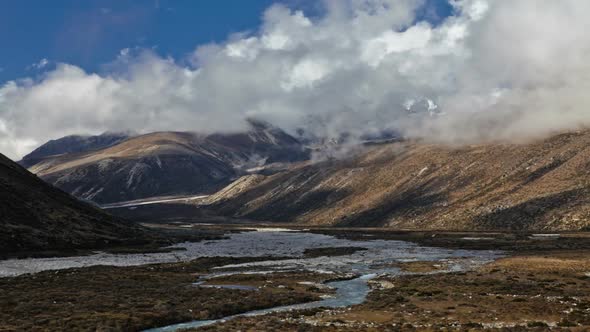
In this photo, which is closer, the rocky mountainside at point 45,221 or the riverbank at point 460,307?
the riverbank at point 460,307

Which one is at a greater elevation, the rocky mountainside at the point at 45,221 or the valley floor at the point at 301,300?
the rocky mountainside at the point at 45,221

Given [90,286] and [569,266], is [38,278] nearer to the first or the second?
[90,286]

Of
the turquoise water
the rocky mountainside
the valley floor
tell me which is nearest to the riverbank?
the valley floor

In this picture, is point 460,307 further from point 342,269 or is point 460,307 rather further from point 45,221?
point 45,221

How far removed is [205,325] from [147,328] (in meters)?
4.75

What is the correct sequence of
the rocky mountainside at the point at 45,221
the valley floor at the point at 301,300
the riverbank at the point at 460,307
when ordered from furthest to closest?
the rocky mountainside at the point at 45,221 < the valley floor at the point at 301,300 < the riverbank at the point at 460,307

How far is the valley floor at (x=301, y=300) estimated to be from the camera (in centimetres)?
4344

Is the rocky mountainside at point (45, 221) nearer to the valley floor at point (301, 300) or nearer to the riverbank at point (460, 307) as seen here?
the valley floor at point (301, 300)

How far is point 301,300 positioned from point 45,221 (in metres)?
111

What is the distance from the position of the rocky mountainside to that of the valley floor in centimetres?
5001

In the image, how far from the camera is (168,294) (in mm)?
61219

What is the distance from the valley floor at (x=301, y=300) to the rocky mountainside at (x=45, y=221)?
50011 millimetres

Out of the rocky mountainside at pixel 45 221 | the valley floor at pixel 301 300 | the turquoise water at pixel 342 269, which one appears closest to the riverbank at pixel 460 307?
the valley floor at pixel 301 300

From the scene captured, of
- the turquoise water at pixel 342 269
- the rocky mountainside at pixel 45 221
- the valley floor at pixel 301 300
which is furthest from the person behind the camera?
the rocky mountainside at pixel 45 221
